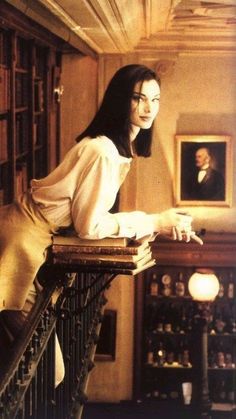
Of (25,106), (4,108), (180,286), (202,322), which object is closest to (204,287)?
(202,322)

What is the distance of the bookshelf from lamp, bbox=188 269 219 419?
4.29ft

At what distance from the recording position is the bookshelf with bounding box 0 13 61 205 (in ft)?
9.94

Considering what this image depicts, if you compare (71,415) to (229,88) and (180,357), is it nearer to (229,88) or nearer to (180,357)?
(229,88)

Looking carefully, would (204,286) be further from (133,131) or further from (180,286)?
(133,131)

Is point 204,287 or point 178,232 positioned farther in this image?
point 204,287

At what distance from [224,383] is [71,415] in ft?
9.97

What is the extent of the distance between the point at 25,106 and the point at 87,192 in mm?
1673

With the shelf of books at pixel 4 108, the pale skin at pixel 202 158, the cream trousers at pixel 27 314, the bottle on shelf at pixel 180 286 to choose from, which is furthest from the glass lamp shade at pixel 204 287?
the cream trousers at pixel 27 314

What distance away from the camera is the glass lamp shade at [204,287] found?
4770mm

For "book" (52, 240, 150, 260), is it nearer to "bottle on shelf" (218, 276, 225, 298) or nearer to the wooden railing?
the wooden railing

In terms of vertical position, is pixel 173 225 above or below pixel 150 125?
below

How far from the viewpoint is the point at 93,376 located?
16.6ft

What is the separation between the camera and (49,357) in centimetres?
196

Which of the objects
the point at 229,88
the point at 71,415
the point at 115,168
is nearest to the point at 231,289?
the point at 229,88
